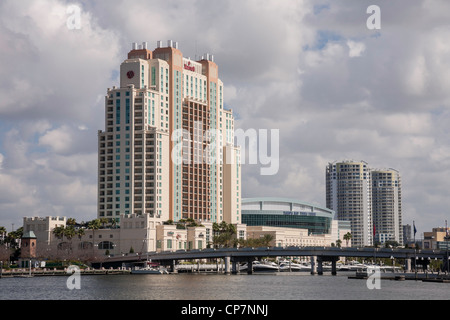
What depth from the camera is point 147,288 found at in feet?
559
